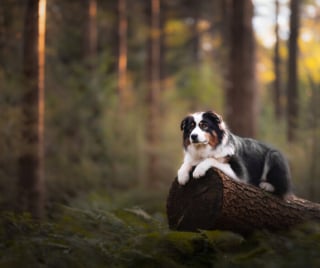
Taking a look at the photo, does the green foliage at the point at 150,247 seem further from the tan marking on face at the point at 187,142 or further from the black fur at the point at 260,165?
the tan marking on face at the point at 187,142

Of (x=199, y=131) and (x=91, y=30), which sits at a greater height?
(x=91, y=30)

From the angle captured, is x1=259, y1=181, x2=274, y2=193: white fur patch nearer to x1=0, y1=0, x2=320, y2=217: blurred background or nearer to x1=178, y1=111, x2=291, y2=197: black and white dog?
x1=178, y1=111, x2=291, y2=197: black and white dog

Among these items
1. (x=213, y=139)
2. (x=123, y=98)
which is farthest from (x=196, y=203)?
(x=123, y=98)

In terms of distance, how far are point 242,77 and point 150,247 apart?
1064 centimetres

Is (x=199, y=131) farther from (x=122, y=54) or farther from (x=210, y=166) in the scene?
(x=122, y=54)

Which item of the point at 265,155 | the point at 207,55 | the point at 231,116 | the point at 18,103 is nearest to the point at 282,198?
the point at 265,155

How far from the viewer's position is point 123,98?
29891mm

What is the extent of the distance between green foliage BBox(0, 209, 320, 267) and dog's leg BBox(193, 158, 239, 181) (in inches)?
35.1

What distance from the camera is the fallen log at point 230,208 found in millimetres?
7000

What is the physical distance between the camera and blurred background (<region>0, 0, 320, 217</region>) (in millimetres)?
15164

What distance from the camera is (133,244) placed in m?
6.89

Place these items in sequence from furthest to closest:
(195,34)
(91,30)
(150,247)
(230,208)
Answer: (195,34) < (91,30) < (230,208) < (150,247)

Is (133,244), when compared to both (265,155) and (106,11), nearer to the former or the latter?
(265,155)

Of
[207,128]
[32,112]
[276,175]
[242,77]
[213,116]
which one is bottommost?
[276,175]
